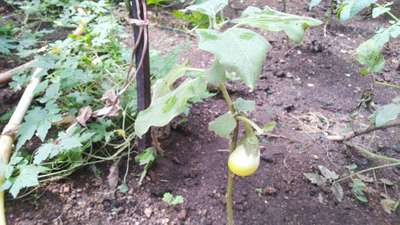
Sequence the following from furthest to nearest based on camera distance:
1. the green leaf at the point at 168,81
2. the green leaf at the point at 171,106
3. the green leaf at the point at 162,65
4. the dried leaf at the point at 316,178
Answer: the green leaf at the point at 162,65, the dried leaf at the point at 316,178, the green leaf at the point at 168,81, the green leaf at the point at 171,106

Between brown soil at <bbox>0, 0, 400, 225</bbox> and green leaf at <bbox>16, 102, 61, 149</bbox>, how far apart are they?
0.17 meters

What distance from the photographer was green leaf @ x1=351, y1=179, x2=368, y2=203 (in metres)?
1.14

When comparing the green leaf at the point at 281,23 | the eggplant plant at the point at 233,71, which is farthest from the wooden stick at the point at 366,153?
the green leaf at the point at 281,23

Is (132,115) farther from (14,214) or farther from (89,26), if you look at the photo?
(89,26)

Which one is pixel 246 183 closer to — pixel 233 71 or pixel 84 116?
pixel 84 116

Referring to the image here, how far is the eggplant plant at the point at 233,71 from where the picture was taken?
0.56m

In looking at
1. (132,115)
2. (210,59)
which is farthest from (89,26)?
(132,115)

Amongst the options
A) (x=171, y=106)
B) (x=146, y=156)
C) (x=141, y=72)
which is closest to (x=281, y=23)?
(x=171, y=106)

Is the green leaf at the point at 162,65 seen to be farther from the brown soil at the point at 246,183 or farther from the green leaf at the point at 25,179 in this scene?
the green leaf at the point at 25,179

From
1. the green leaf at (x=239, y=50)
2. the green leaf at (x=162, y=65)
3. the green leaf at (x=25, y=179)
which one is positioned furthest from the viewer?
the green leaf at (x=162, y=65)

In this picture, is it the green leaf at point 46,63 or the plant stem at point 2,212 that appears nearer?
the plant stem at point 2,212

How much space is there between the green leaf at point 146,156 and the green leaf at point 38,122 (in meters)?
0.26

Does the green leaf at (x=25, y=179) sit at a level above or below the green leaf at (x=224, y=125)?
below

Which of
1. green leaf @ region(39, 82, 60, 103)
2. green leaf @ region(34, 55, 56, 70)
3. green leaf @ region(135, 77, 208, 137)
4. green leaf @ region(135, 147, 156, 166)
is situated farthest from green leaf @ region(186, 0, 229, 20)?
green leaf @ region(34, 55, 56, 70)
